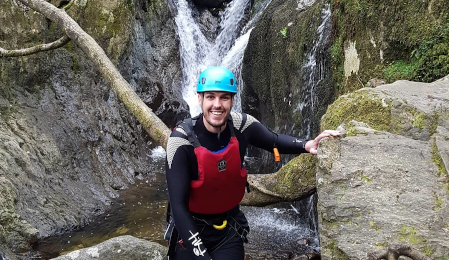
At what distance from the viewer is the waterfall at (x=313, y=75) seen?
7.63m

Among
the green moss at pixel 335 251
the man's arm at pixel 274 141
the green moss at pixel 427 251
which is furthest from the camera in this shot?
the man's arm at pixel 274 141

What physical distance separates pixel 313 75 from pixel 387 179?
5439mm

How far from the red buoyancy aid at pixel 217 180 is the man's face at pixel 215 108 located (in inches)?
6.3

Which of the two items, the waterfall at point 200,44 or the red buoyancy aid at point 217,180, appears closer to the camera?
the red buoyancy aid at point 217,180

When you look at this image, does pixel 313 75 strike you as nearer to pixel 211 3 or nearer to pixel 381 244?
pixel 381 244

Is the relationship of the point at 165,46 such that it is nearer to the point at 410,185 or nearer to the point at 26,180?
the point at 26,180

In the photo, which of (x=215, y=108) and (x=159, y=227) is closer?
(x=215, y=108)

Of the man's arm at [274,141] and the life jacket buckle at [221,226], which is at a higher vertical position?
the man's arm at [274,141]

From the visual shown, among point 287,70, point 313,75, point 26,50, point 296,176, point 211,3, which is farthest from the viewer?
point 211,3

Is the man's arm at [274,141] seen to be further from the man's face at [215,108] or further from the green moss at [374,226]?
the green moss at [374,226]

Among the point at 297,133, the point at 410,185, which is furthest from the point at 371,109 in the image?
the point at 297,133

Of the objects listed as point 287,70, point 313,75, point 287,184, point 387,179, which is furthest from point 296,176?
point 287,70

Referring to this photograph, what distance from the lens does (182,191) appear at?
2.63 meters

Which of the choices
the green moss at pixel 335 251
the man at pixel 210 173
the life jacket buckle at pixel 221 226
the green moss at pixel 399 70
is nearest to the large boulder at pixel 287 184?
the man at pixel 210 173
